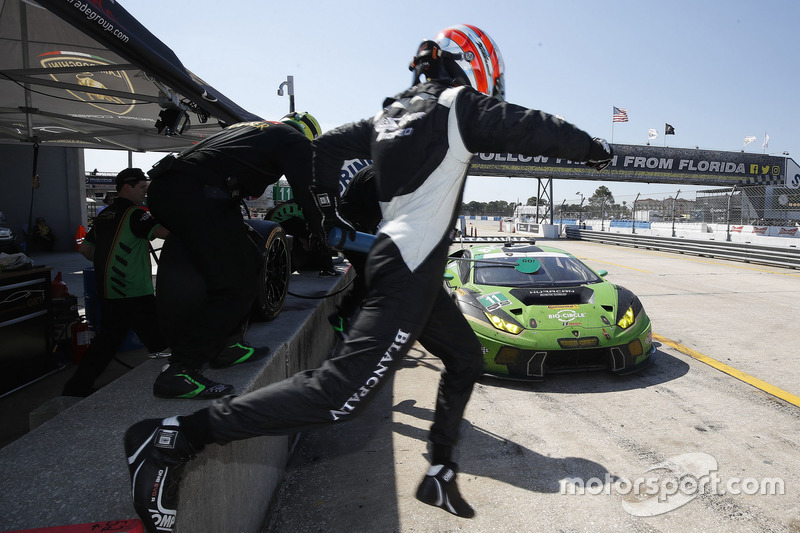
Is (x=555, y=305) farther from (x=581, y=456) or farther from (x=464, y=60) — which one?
(x=464, y=60)

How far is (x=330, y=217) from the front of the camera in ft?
6.85

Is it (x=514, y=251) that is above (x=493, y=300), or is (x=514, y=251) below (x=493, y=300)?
above

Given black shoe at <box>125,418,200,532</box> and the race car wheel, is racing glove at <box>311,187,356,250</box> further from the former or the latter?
the race car wheel

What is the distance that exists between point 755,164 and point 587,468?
4407cm

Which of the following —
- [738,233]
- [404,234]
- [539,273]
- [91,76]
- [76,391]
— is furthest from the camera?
[738,233]

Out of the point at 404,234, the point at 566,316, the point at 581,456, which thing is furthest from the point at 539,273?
the point at 404,234

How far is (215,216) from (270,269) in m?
1.43

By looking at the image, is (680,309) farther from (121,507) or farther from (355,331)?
(121,507)

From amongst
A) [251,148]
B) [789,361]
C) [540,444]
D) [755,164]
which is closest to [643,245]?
[789,361]

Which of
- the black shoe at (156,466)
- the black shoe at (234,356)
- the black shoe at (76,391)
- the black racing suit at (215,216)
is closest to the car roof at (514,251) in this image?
the black shoe at (234,356)

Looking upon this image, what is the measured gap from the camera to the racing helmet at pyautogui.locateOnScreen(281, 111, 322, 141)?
2594 mm

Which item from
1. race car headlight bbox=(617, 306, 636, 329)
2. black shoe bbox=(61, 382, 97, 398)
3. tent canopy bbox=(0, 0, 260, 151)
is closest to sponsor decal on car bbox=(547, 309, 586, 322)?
race car headlight bbox=(617, 306, 636, 329)

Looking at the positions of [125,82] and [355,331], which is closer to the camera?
[355,331]

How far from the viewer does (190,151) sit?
91.4 inches
